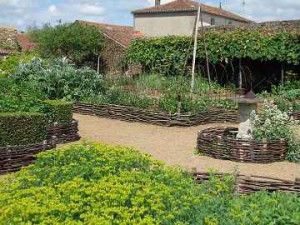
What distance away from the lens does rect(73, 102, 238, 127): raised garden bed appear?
47.3 ft

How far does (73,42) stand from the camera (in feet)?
93.6

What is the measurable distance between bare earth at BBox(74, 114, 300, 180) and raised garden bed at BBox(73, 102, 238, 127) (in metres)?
0.30

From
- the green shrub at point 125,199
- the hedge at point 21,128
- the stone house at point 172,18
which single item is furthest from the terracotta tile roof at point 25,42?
the green shrub at point 125,199

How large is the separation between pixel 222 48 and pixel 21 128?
15093 mm

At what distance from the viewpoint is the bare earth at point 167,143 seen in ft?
30.6

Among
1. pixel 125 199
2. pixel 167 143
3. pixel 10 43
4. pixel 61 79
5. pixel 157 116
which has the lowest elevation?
pixel 167 143

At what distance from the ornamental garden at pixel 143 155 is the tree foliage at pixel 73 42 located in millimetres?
4618

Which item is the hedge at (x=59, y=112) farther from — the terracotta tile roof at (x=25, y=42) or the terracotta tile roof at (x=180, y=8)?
the terracotta tile roof at (x=180, y=8)

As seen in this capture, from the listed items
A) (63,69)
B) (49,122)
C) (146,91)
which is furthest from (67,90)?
(49,122)

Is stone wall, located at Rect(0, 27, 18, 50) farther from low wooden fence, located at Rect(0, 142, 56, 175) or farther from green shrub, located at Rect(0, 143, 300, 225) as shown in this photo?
green shrub, located at Rect(0, 143, 300, 225)

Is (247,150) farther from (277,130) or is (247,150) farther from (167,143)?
(167,143)

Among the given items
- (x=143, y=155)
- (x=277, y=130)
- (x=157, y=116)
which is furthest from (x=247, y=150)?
(x=157, y=116)

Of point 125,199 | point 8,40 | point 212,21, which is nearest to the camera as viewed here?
point 125,199

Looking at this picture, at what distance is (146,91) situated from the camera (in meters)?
18.3
